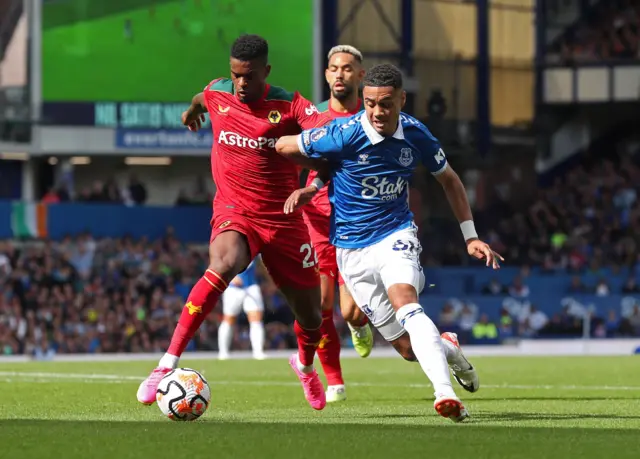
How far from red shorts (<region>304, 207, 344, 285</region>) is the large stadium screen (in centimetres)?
2048

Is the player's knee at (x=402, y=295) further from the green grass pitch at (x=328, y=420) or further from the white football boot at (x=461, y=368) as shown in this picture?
the white football boot at (x=461, y=368)

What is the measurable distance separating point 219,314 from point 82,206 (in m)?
4.14

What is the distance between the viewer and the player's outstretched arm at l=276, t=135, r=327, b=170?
9.34 m

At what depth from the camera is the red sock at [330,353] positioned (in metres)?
11.4

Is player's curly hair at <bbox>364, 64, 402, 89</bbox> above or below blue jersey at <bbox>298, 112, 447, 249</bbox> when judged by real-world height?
above

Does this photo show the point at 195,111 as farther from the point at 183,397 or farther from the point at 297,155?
the point at 183,397

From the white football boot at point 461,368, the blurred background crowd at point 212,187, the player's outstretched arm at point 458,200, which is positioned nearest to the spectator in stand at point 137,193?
the blurred background crowd at point 212,187

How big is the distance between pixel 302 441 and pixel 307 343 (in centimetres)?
357

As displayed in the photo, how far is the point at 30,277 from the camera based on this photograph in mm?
28812

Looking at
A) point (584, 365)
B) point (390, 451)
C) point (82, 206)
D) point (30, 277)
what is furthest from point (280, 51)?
point (390, 451)

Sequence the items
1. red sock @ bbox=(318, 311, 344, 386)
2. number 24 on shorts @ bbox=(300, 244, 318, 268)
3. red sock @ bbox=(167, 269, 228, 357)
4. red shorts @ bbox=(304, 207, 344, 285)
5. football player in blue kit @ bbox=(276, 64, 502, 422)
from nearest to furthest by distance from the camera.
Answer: football player in blue kit @ bbox=(276, 64, 502, 422), red sock @ bbox=(167, 269, 228, 357), number 24 on shorts @ bbox=(300, 244, 318, 268), red sock @ bbox=(318, 311, 344, 386), red shorts @ bbox=(304, 207, 344, 285)

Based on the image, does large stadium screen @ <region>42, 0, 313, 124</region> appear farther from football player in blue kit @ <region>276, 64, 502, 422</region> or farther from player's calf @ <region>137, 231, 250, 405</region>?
football player in blue kit @ <region>276, 64, 502, 422</region>

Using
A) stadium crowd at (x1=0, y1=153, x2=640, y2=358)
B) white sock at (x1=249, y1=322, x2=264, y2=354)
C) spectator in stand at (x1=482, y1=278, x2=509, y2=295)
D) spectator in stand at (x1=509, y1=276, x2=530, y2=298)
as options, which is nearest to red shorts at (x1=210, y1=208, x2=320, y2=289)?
white sock at (x1=249, y1=322, x2=264, y2=354)

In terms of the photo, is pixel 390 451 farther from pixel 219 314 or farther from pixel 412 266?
pixel 219 314
